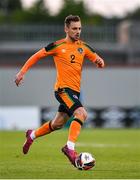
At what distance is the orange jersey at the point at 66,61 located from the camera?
14.1 m

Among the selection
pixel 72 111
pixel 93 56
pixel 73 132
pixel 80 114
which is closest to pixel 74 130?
pixel 73 132

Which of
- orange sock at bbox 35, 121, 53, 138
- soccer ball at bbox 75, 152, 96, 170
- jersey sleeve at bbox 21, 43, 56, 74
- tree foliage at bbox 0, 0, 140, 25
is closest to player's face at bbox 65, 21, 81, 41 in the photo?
jersey sleeve at bbox 21, 43, 56, 74

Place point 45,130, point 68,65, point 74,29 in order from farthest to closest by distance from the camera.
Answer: point 45,130 → point 68,65 → point 74,29

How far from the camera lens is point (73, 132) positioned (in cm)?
1360

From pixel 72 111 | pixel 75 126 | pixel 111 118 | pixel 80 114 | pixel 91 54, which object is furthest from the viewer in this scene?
pixel 111 118

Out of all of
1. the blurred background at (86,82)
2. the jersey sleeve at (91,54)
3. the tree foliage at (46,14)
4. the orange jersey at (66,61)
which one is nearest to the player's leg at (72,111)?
the orange jersey at (66,61)

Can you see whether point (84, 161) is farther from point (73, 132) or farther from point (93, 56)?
point (93, 56)

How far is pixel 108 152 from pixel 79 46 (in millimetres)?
4702

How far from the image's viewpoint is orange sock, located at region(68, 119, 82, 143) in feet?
44.4

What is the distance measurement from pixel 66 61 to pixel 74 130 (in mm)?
1337

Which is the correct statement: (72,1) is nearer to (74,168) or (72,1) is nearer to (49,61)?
(49,61)

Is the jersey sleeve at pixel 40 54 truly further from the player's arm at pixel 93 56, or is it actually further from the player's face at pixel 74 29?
the player's arm at pixel 93 56

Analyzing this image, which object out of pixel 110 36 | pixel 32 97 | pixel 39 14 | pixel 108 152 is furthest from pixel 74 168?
pixel 39 14

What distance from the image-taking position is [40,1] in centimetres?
10288
